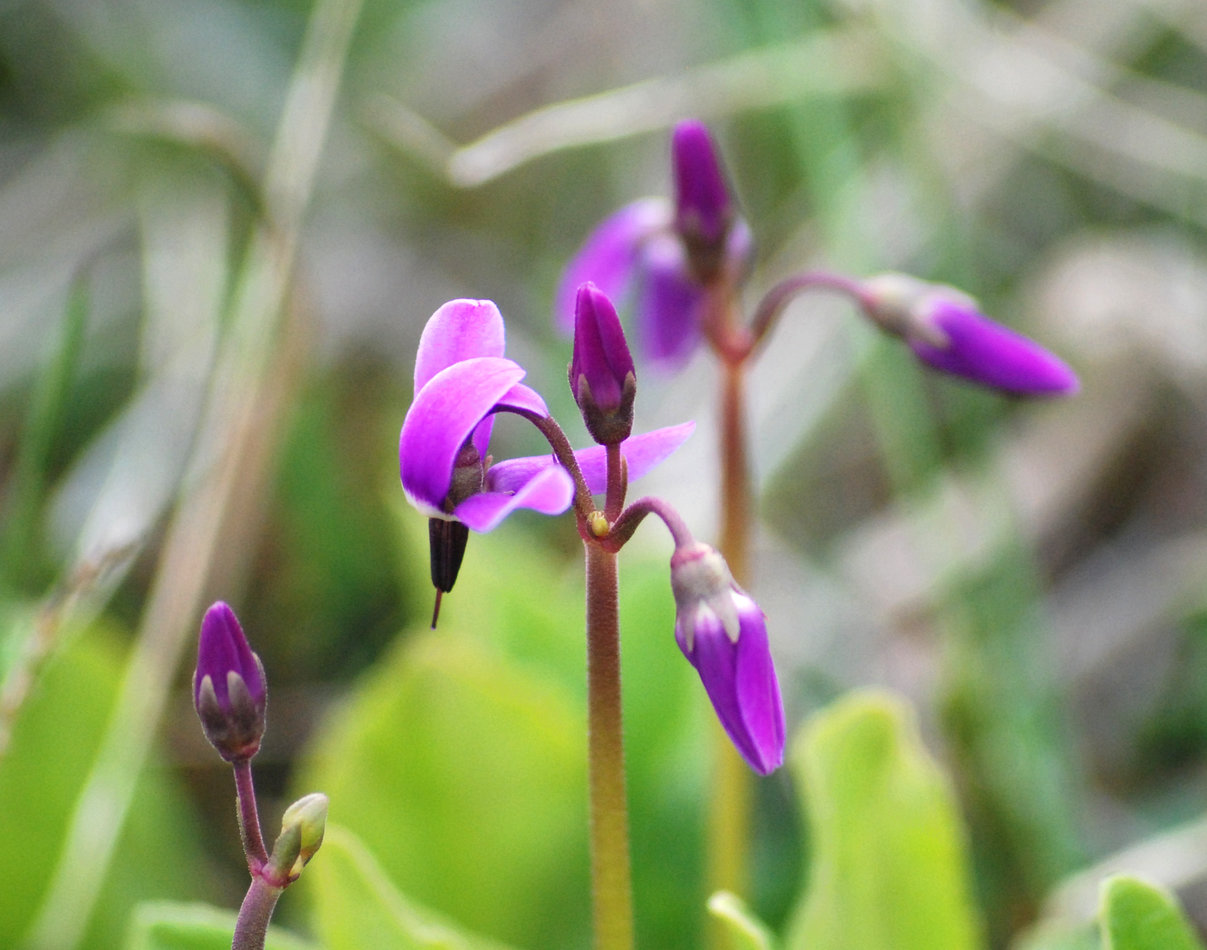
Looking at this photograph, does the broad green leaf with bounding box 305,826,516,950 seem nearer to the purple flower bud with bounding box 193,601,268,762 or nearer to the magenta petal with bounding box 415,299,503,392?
the purple flower bud with bounding box 193,601,268,762

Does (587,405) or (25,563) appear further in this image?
(25,563)

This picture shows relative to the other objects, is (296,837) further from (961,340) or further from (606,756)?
(961,340)

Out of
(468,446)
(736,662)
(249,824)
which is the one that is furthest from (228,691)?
(736,662)

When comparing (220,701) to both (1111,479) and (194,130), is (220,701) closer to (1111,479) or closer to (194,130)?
(194,130)

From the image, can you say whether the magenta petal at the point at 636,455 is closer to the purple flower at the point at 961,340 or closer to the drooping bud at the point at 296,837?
the drooping bud at the point at 296,837

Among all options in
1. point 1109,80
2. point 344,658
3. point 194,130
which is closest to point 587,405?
point 194,130
